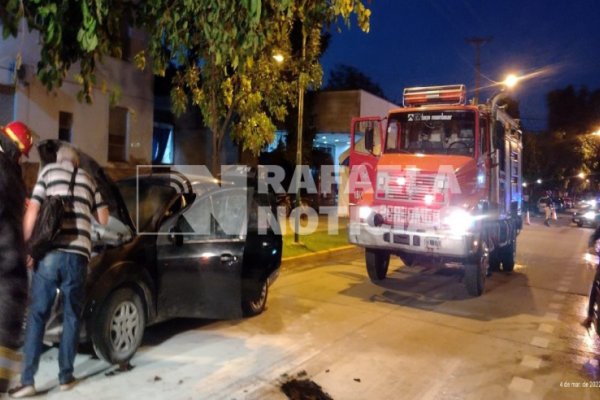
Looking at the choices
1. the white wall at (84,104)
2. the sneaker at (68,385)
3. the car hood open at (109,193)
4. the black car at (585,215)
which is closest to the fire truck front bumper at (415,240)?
the car hood open at (109,193)

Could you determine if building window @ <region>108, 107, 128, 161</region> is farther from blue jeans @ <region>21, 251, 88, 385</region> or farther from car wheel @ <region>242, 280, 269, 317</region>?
blue jeans @ <region>21, 251, 88, 385</region>

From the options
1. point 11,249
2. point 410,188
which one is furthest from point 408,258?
point 11,249

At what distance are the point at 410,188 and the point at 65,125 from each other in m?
9.17

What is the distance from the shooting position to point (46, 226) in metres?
4.23

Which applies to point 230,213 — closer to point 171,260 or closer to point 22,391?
point 171,260

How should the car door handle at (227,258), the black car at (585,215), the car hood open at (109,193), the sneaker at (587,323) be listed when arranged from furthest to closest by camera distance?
1. the black car at (585,215)
2. the sneaker at (587,323)
3. the car door handle at (227,258)
4. the car hood open at (109,193)

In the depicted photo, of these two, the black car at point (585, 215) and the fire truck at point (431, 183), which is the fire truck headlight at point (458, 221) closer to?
the fire truck at point (431, 183)

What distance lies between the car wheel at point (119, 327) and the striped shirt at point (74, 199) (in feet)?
2.24

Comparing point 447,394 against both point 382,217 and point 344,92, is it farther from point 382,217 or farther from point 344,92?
point 344,92

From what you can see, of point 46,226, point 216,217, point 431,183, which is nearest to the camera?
point 46,226

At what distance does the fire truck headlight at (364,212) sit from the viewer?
898cm

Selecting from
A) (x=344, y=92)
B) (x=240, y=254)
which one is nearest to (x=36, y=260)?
(x=240, y=254)

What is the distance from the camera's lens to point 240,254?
5941 mm

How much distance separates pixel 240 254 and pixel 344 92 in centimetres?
1786
